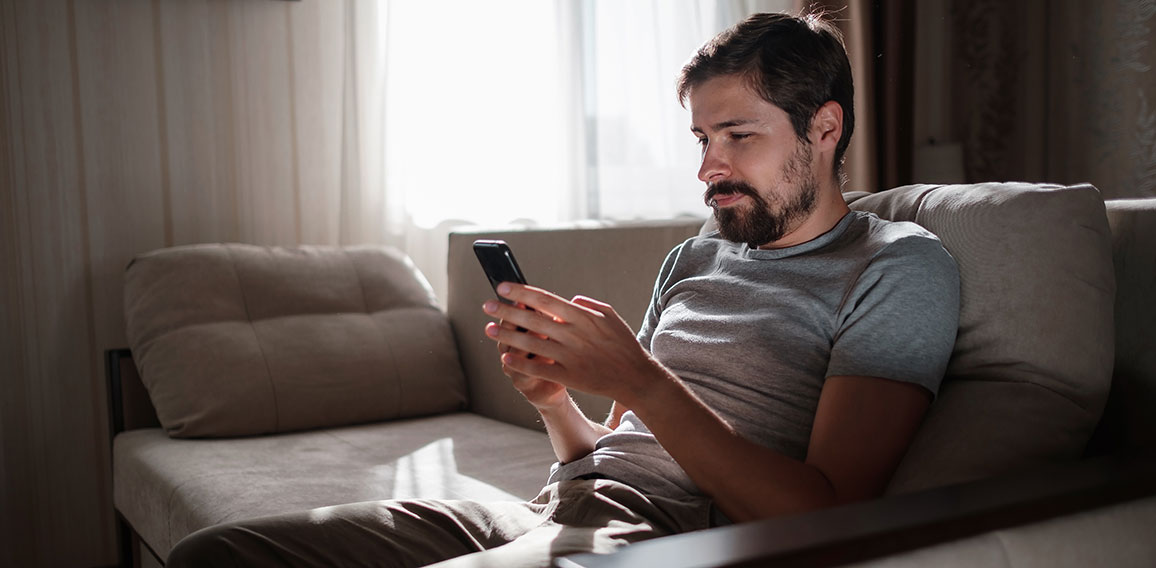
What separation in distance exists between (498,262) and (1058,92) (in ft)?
9.44

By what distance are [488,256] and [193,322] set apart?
1.49m

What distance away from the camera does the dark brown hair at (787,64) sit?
126cm

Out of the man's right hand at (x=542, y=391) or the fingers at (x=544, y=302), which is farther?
the man's right hand at (x=542, y=391)

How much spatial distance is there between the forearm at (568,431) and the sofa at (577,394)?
1.42ft

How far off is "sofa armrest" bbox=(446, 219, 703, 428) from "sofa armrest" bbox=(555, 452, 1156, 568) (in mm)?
1249

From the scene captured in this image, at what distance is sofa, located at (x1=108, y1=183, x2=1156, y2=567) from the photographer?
69 cm

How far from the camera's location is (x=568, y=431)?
1.28 meters

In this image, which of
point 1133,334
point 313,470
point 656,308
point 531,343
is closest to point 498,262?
point 531,343

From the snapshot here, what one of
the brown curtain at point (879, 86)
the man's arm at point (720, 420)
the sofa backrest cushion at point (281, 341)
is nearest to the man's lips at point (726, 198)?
the man's arm at point (720, 420)

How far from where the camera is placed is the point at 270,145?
2789mm

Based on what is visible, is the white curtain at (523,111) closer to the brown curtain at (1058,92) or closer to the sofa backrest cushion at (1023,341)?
the brown curtain at (1058,92)

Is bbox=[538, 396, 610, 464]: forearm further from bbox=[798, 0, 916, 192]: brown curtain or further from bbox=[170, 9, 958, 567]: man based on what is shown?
bbox=[798, 0, 916, 192]: brown curtain

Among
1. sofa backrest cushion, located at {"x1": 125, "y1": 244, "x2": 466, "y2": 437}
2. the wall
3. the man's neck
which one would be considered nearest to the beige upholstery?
the man's neck

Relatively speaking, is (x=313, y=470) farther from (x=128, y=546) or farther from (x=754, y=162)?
(x=754, y=162)
